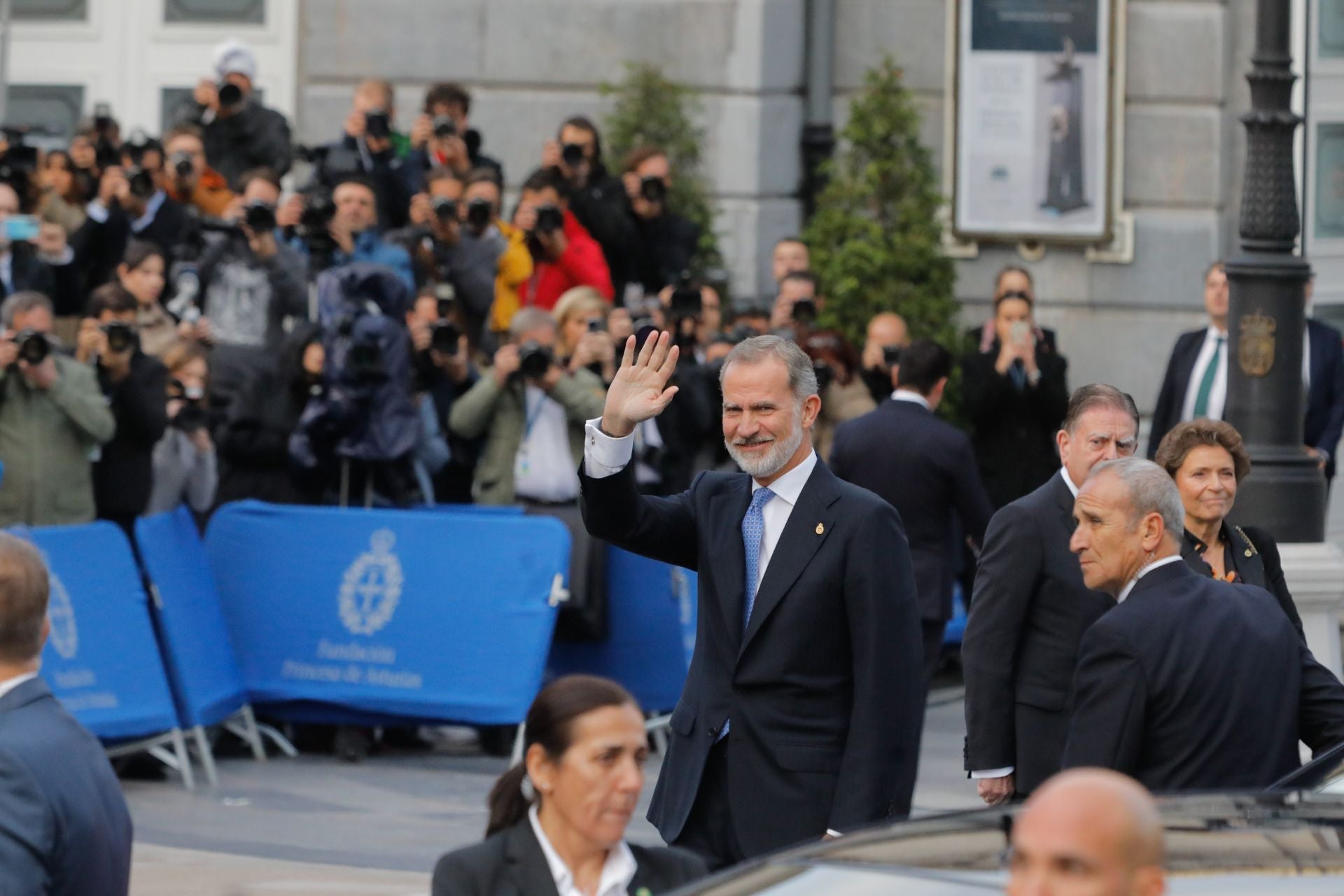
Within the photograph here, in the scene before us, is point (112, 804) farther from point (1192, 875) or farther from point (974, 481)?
point (974, 481)

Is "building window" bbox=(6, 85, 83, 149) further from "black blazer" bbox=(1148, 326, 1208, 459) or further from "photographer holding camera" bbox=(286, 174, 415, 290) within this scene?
"black blazer" bbox=(1148, 326, 1208, 459)

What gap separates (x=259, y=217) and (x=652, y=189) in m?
2.63

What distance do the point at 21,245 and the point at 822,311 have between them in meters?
5.19

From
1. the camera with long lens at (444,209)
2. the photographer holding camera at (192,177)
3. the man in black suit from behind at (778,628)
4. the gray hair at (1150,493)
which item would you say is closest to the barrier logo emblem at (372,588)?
the camera with long lens at (444,209)

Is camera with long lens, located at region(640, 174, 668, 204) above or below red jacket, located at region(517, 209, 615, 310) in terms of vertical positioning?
above

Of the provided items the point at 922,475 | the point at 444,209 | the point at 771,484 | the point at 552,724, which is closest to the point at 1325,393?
the point at 922,475

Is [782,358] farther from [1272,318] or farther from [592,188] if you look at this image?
[592,188]

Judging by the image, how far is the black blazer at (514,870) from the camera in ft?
14.0

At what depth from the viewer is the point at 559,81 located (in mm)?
16312

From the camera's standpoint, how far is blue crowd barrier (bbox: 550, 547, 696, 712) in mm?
11227

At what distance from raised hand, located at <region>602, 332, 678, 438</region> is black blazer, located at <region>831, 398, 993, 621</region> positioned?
181 inches

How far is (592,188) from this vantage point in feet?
44.9

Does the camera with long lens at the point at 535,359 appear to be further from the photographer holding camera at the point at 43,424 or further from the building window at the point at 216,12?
the building window at the point at 216,12

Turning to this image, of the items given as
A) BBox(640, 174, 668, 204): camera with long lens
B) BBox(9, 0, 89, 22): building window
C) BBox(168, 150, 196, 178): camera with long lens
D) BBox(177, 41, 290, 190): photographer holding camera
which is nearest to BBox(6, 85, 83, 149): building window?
BBox(9, 0, 89, 22): building window
